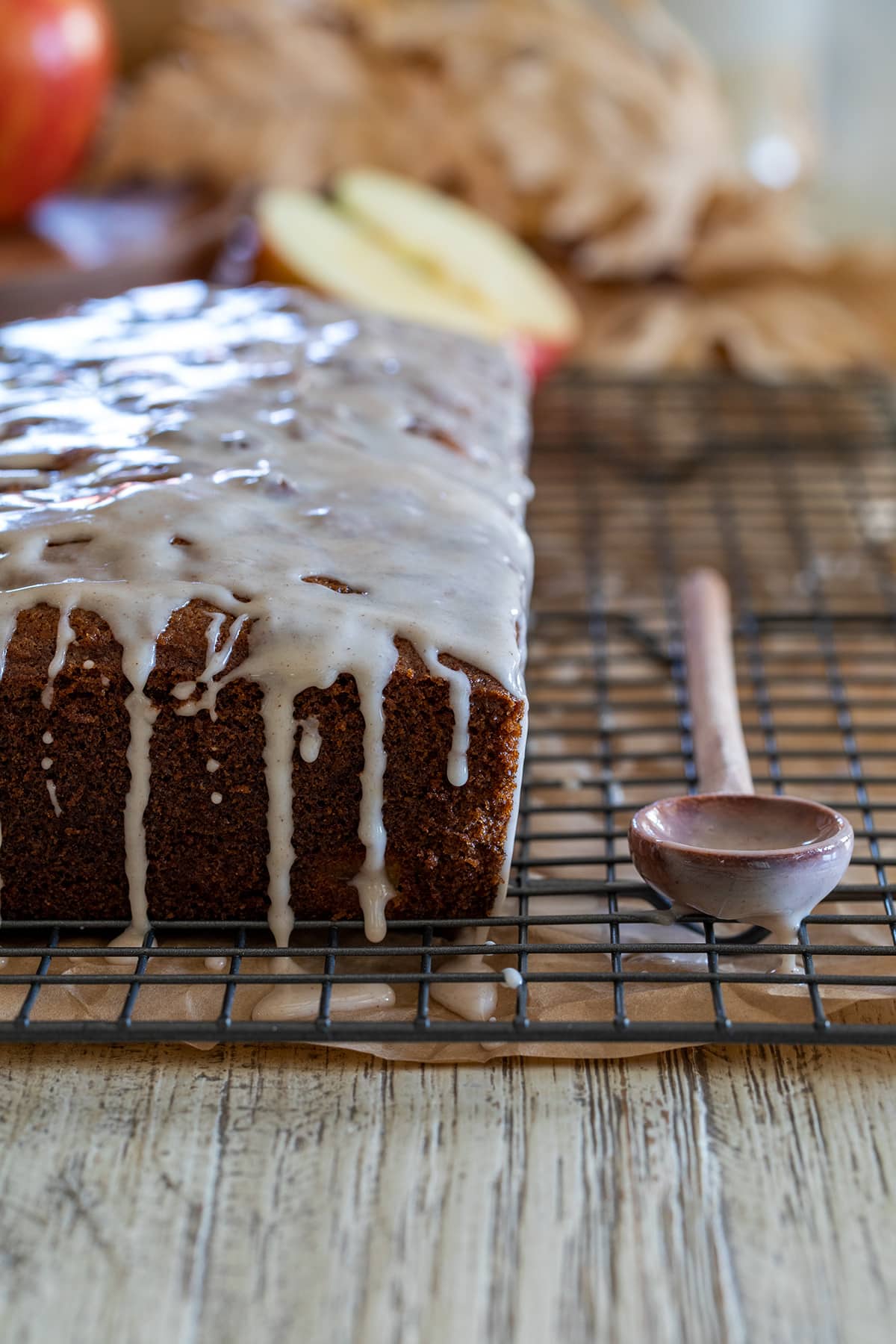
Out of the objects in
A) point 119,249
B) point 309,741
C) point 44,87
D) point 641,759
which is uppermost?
point 44,87

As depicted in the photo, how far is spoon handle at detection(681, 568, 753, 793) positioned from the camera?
135 cm

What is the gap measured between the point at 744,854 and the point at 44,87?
2058 millimetres

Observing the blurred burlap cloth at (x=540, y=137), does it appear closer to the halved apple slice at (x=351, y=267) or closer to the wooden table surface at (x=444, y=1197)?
the halved apple slice at (x=351, y=267)

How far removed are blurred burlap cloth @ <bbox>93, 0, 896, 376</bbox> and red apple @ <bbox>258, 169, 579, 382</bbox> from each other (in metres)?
0.21

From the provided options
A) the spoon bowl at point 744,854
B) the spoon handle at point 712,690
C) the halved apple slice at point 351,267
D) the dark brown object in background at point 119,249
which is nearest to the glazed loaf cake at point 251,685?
the spoon bowl at point 744,854

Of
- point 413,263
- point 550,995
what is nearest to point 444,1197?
point 550,995

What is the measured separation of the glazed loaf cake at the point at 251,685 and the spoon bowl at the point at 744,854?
140mm

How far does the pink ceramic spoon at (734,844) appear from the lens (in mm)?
1128

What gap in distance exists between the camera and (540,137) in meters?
2.93

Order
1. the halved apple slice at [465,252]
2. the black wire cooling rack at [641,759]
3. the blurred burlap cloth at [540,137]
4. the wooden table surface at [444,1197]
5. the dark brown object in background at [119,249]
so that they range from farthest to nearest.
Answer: the blurred burlap cloth at [540,137], the halved apple slice at [465,252], the dark brown object in background at [119,249], the black wire cooling rack at [641,759], the wooden table surface at [444,1197]

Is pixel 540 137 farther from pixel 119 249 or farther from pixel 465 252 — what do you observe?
pixel 119 249

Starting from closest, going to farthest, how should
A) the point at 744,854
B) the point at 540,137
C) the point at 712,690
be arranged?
1. the point at 744,854
2. the point at 712,690
3. the point at 540,137

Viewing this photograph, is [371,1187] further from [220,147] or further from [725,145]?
[725,145]

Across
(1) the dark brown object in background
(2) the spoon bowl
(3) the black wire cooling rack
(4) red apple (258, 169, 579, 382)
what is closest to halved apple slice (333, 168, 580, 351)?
(4) red apple (258, 169, 579, 382)
